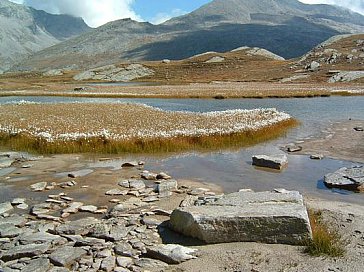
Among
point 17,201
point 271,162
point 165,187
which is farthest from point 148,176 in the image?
point 271,162

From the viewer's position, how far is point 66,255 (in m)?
9.52

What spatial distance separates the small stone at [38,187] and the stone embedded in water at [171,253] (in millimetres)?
7815

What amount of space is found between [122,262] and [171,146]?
15.9 m

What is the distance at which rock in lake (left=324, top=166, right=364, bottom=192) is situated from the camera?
53.6ft

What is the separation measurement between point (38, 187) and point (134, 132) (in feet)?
38.5

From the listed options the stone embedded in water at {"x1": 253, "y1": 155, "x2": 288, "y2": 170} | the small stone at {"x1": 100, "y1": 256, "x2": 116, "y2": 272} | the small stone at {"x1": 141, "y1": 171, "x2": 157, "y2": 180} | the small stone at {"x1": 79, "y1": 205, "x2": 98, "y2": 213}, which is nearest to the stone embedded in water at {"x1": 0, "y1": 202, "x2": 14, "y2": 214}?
the small stone at {"x1": 79, "y1": 205, "x2": 98, "y2": 213}

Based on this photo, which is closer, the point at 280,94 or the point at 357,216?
the point at 357,216

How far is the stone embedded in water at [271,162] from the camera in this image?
2009 cm

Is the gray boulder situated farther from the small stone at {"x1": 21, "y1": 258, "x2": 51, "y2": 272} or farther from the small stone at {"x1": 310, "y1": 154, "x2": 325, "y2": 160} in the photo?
the small stone at {"x1": 310, "y1": 154, "x2": 325, "y2": 160}

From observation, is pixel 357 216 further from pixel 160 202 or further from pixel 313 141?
pixel 313 141

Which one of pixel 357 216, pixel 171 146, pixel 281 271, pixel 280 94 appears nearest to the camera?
pixel 281 271

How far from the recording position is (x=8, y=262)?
30.6 feet

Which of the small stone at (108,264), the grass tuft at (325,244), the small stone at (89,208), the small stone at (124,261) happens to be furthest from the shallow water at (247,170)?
the small stone at (108,264)

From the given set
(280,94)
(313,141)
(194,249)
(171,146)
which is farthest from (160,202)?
Answer: (280,94)
